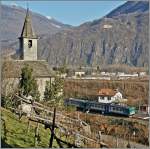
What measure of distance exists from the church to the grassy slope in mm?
432

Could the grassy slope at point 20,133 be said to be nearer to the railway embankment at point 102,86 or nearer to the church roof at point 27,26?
the church roof at point 27,26

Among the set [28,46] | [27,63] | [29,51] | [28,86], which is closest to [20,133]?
[28,86]

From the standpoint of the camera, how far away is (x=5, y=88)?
3.29 metres

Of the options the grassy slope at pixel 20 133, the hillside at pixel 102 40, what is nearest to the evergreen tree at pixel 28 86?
the grassy slope at pixel 20 133

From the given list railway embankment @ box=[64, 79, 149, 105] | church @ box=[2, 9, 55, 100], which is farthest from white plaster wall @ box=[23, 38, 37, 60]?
railway embankment @ box=[64, 79, 149, 105]

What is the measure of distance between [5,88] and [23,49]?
120 inches

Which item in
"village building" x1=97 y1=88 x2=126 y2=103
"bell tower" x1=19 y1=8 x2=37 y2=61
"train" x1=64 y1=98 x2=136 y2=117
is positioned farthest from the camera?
"village building" x1=97 y1=88 x2=126 y2=103

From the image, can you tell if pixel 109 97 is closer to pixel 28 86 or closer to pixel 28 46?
pixel 28 46

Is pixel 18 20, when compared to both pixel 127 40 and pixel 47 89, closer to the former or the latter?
pixel 47 89

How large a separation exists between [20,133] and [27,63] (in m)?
2.57

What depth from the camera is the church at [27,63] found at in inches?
134

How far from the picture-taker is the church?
3412 mm

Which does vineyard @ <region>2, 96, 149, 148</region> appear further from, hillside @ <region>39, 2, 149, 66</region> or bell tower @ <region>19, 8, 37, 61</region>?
hillside @ <region>39, 2, 149, 66</region>

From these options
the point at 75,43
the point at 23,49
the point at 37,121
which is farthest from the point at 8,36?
the point at 75,43
